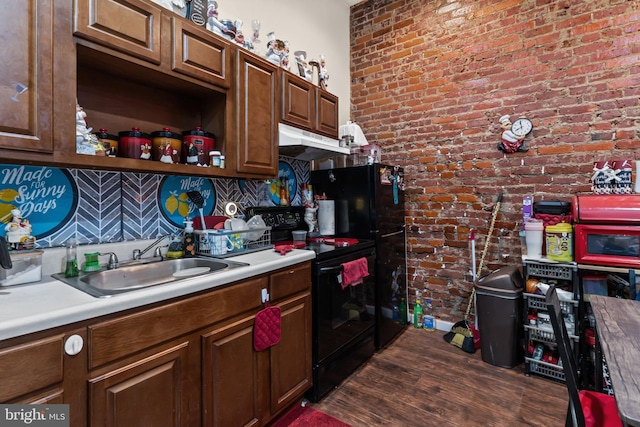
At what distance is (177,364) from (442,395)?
1717 mm

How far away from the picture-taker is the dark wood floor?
1829 millimetres

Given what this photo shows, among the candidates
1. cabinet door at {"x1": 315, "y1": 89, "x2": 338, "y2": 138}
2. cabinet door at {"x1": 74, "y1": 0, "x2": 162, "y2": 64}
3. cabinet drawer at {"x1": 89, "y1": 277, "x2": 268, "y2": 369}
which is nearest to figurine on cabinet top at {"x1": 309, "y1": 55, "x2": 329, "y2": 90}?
cabinet door at {"x1": 315, "y1": 89, "x2": 338, "y2": 138}

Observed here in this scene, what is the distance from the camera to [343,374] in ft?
7.25

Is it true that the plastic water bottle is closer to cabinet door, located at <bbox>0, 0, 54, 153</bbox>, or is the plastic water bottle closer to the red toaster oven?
the red toaster oven

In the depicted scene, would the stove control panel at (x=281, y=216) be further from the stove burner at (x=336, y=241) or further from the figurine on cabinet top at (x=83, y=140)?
the figurine on cabinet top at (x=83, y=140)

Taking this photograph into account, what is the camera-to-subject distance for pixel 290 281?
179 cm

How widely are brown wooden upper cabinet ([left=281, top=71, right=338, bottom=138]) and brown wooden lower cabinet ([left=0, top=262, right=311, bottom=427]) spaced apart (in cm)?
119

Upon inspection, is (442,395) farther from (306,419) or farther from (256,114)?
(256,114)

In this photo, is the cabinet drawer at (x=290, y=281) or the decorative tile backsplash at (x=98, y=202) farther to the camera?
the cabinet drawer at (x=290, y=281)

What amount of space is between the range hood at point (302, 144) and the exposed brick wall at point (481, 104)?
1.00 metres

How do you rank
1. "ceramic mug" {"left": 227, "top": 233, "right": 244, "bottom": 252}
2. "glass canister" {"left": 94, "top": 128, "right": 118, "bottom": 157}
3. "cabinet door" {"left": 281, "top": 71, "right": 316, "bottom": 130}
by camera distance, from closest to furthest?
"glass canister" {"left": 94, "top": 128, "right": 118, "bottom": 157}
"ceramic mug" {"left": 227, "top": 233, "right": 244, "bottom": 252}
"cabinet door" {"left": 281, "top": 71, "right": 316, "bottom": 130}

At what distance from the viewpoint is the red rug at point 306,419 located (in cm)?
178

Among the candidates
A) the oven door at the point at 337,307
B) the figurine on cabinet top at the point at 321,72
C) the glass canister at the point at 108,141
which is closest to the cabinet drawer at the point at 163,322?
the oven door at the point at 337,307

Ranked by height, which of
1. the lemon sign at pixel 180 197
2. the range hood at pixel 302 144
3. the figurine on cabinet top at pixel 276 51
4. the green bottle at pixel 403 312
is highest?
the figurine on cabinet top at pixel 276 51
